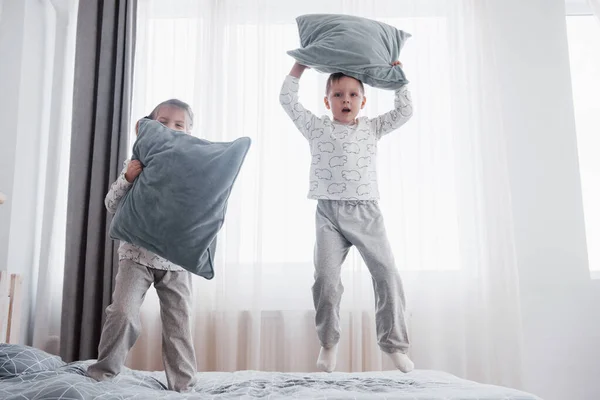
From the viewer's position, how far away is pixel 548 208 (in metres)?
3.06

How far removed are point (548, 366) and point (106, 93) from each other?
276 centimetres

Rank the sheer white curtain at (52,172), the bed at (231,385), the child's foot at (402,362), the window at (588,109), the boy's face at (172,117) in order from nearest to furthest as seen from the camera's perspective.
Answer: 1. the bed at (231,385)
2. the child's foot at (402,362)
3. the boy's face at (172,117)
4. the sheer white curtain at (52,172)
5. the window at (588,109)

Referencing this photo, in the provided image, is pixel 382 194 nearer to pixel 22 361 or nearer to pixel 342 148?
pixel 342 148

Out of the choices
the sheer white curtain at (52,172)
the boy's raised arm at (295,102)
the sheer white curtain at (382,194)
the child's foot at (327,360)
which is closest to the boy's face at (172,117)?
the boy's raised arm at (295,102)

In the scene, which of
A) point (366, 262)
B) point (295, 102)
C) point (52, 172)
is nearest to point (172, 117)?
point (295, 102)

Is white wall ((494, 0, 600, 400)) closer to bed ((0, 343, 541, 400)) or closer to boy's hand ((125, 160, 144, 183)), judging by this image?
bed ((0, 343, 541, 400))

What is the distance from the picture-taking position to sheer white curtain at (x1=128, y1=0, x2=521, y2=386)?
114 inches

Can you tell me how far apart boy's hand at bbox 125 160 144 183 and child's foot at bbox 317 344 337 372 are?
897 mm

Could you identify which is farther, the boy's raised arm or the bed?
the boy's raised arm

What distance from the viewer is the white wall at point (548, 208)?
2.95 meters

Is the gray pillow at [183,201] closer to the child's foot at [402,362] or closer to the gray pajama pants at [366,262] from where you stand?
the gray pajama pants at [366,262]

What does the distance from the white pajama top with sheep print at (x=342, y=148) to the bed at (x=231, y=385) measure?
2.16 feet

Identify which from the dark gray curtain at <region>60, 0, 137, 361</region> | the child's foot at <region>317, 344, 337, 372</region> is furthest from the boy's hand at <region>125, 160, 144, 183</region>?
the dark gray curtain at <region>60, 0, 137, 361</region>

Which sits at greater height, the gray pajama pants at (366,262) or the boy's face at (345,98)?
the boy's face at (345,98)
